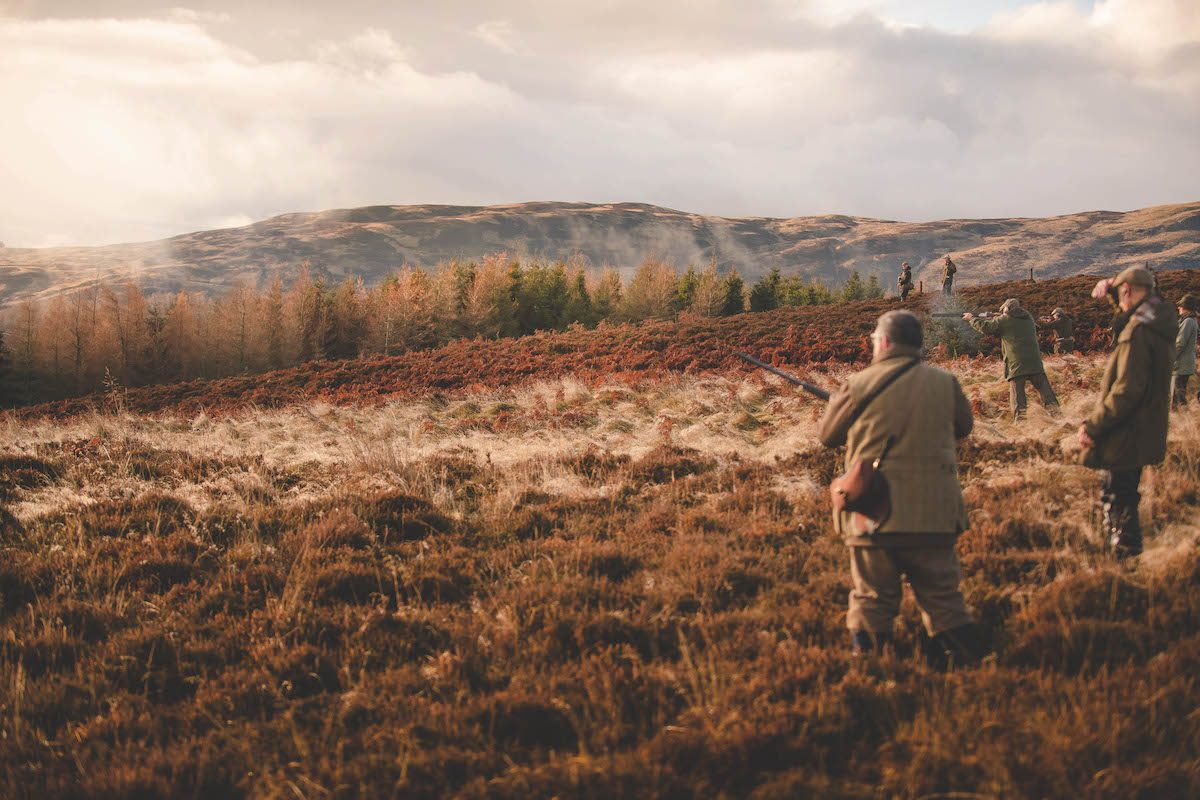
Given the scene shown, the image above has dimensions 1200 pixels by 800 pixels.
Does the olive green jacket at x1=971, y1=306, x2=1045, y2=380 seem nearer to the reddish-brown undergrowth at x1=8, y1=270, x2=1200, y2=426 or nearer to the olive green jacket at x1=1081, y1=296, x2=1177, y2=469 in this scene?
the olive green jacket at x1=1081, y1=296, x2=1177, y2=469

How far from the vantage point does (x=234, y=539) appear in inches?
233

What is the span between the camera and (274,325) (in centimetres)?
4372

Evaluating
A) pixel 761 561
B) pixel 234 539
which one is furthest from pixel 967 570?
pixel 234 539

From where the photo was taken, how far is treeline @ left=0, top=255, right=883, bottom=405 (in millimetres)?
40594

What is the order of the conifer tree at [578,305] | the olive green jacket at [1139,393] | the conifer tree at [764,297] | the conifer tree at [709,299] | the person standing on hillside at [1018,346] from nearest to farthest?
the olive green jacket at [1139,393], the person standing on hillside at [1018,346], the conifer tree at [578,305], the conifer tree at [709,299], the conifer tree at [764,297]

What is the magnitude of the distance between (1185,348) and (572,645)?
395 inches

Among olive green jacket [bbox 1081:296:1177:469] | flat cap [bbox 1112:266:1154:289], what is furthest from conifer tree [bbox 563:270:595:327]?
olive green jacket [bbox 1081:296:1177:469]

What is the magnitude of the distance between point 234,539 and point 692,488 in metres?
4.72

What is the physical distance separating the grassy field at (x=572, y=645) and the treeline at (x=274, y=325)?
35.3m

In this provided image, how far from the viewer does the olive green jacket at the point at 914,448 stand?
309cm

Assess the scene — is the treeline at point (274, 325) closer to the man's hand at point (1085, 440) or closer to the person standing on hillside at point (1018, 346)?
the person standing on hillside at point (1018, 346)

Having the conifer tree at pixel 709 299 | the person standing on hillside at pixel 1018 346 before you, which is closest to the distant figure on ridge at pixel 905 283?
the person standing on hillside at pixel 1018 346

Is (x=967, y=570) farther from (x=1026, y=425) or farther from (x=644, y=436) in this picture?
(x=644, y=436)

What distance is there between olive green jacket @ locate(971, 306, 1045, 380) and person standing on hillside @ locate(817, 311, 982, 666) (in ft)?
22.8
